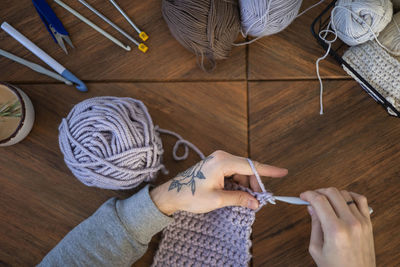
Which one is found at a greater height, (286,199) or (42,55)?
(42,55)

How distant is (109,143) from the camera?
0.61 m

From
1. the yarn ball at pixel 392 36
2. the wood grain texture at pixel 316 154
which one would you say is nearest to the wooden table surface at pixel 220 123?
the wood grain texture at pixel 316 154

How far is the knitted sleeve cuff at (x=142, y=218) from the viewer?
2.08 ft

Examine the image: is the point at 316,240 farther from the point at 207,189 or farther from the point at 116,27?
the point at 116,27

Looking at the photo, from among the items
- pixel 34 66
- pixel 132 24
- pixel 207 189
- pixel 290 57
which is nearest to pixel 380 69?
pixel 290 57

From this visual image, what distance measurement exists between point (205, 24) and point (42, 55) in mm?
407

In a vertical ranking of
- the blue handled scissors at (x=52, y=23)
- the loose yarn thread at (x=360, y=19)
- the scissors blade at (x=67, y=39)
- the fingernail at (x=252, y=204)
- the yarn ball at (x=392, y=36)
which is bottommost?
the fingernail at (x=252, y=204)

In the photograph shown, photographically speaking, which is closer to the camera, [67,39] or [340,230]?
[340,230]

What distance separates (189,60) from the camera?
2.48ft

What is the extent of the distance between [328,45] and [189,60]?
0.35 m

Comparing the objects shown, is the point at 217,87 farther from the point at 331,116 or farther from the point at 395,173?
the point at 395,173

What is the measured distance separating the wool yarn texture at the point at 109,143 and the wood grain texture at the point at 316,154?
26 cm

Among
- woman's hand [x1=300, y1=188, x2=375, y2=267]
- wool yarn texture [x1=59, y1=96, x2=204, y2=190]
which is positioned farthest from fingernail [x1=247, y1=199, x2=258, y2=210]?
wool yarn texture [x1=59, y1=96, x2=204, y2=190]

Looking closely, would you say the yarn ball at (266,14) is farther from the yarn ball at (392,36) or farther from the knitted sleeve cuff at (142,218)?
the knitted sleeve cuff at (142,218)
